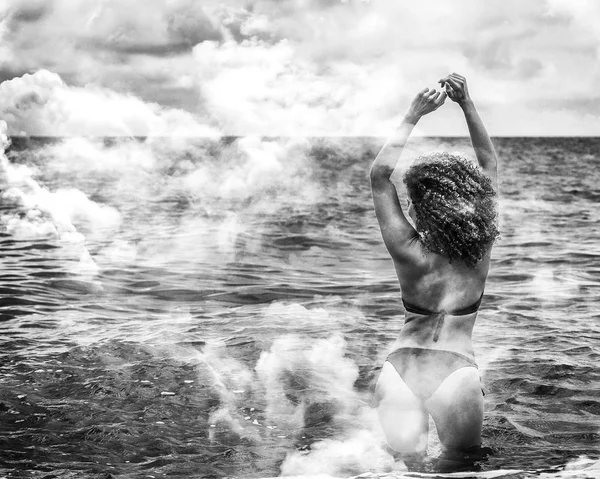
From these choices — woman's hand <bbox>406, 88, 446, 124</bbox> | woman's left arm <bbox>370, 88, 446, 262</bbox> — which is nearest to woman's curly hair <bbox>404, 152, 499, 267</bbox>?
woman's left arm <bbox>370, 88, 446, 262</bbox>

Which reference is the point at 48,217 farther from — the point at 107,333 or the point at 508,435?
the point at 508,435

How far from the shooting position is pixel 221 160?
5022 centimetres

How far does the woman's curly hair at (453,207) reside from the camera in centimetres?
382

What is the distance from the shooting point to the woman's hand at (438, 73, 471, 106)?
418 centimetres

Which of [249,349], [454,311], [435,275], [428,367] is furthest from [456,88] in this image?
[249,349]

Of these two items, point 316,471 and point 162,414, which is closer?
point 316,471

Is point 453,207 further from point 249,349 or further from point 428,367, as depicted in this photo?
point 249,349

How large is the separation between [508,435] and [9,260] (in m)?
11.3

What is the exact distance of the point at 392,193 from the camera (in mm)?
3855

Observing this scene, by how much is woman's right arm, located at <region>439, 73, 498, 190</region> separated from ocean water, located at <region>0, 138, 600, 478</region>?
0.23 meters

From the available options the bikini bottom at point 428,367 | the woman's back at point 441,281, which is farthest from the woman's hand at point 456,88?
the bikini bottom at point 428,367

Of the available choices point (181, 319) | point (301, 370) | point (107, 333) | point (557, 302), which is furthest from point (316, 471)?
point (557, 302)

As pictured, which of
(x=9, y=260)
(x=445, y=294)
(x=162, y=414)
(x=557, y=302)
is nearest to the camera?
(x=445, y=294)

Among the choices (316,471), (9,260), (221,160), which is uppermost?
(221,160)
